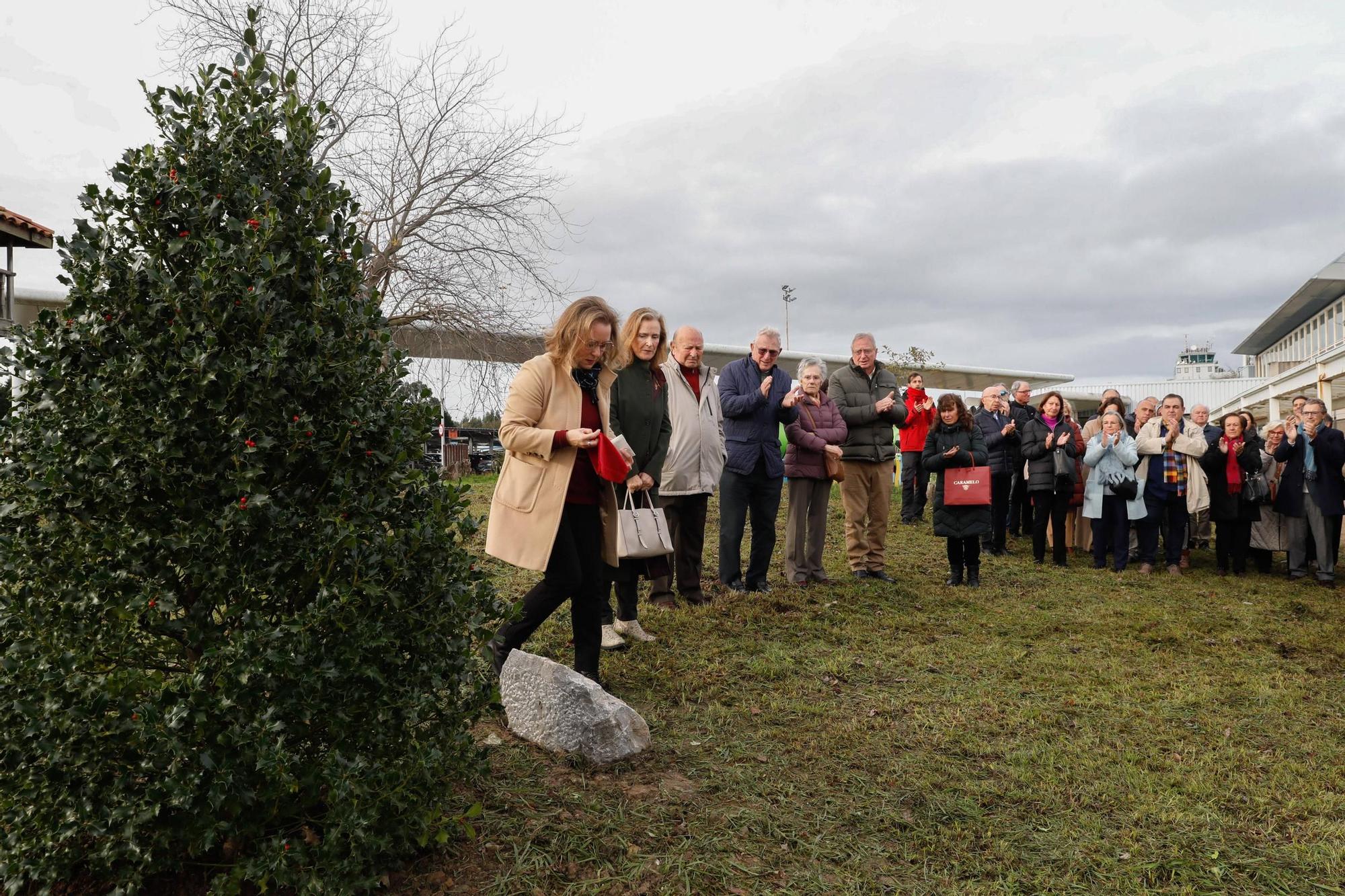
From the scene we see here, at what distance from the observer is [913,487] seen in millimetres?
12547

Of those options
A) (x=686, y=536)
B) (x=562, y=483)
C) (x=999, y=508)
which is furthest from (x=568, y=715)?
(x=999, y=508)

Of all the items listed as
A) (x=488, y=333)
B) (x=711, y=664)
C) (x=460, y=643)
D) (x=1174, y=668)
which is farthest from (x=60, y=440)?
(x=488, y=333)

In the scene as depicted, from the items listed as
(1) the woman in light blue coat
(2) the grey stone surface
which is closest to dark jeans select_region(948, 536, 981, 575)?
(1) the woman in light blue coat

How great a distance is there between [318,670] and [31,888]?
0.98 m

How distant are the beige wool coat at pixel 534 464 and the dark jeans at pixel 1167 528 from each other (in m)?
7.25

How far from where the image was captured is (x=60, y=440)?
85.7 inches

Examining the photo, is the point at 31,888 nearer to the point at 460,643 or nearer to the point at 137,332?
the point at 460,643

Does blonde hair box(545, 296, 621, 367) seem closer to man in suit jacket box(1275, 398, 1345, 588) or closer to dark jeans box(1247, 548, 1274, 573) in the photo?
man in suit jacket box(1275, 398, 1345, 588)

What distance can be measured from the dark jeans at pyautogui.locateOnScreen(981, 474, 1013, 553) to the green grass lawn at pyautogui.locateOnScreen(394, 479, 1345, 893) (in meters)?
3.29

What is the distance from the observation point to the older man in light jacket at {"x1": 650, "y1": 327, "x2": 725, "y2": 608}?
21.7 feet

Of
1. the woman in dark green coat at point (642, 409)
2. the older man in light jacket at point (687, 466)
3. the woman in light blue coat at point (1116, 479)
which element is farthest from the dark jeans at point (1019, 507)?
the woman in dark green coat at point (642, 409)

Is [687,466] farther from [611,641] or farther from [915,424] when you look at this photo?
[915,424]

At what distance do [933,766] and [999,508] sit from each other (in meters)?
6.97

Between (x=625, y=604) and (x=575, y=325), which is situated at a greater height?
(x=575, y=325)
